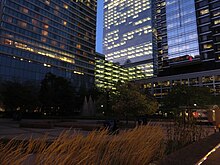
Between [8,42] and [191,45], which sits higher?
[191,45]

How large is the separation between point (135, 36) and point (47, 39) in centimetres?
10855

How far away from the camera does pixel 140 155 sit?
4.07m

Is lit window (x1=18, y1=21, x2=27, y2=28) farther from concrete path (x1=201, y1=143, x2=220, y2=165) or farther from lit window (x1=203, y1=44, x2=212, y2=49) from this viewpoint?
concrete path (x1=201, y1=143, x2=220, y2=165)

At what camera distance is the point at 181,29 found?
93.8 meters

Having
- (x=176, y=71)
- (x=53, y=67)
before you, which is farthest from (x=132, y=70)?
(x=53, y=67)

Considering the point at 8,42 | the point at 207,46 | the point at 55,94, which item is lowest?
the point at 55,94

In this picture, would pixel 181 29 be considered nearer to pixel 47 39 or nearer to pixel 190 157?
pixel 47 39

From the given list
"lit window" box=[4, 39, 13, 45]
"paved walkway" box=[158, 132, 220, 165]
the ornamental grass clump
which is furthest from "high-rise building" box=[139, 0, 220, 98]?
the ornamental grass clump

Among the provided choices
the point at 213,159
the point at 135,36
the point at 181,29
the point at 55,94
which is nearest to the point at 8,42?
the point at 55,94

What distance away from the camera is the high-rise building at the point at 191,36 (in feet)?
279

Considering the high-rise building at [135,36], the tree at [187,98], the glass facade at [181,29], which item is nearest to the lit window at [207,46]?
the glass facade at [181,29]

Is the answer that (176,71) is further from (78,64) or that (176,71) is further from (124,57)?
(124,57)

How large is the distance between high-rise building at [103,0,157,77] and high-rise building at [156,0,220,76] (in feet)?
187

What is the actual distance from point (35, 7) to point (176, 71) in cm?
7161
